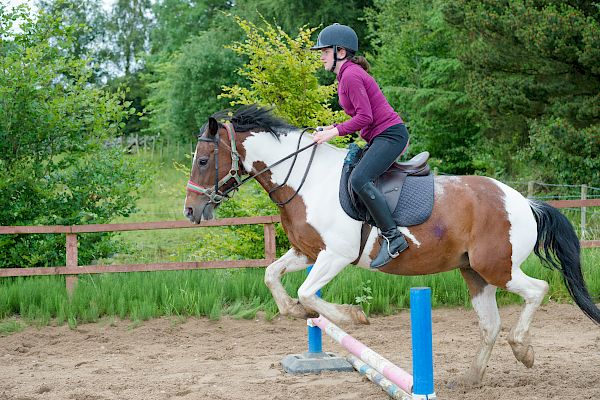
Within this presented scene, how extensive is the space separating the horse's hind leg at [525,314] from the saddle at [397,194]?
86 cm

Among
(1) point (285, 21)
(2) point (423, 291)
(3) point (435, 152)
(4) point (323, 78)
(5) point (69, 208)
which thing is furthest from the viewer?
(1) point (285, 21)

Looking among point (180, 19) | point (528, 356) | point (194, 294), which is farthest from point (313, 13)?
point (528, 356)

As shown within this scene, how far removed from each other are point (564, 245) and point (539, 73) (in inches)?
496

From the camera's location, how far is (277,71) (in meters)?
9.31

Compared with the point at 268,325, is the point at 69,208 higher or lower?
higher

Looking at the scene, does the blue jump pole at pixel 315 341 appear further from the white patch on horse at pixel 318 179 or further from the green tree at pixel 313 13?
the green tree at pixel 313 13

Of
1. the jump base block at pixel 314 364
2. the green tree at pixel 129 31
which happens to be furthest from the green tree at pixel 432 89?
the green tree at pixel 129 31

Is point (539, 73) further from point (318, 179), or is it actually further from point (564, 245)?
point (318, 179)

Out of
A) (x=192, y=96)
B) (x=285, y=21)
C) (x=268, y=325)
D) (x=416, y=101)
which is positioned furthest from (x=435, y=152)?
(x=268, y=325)

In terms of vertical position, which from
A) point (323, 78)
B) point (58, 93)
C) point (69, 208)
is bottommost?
point (69, 208)

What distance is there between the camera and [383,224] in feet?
16.5

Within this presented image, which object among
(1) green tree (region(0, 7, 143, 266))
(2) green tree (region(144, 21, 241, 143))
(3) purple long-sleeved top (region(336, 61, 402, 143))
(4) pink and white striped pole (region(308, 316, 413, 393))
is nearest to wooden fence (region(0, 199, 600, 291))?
(1) green tree (region(0, 7, 143, 266))

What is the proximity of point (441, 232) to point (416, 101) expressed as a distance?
17.7 m

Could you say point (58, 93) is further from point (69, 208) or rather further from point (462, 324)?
point (462, 324)
